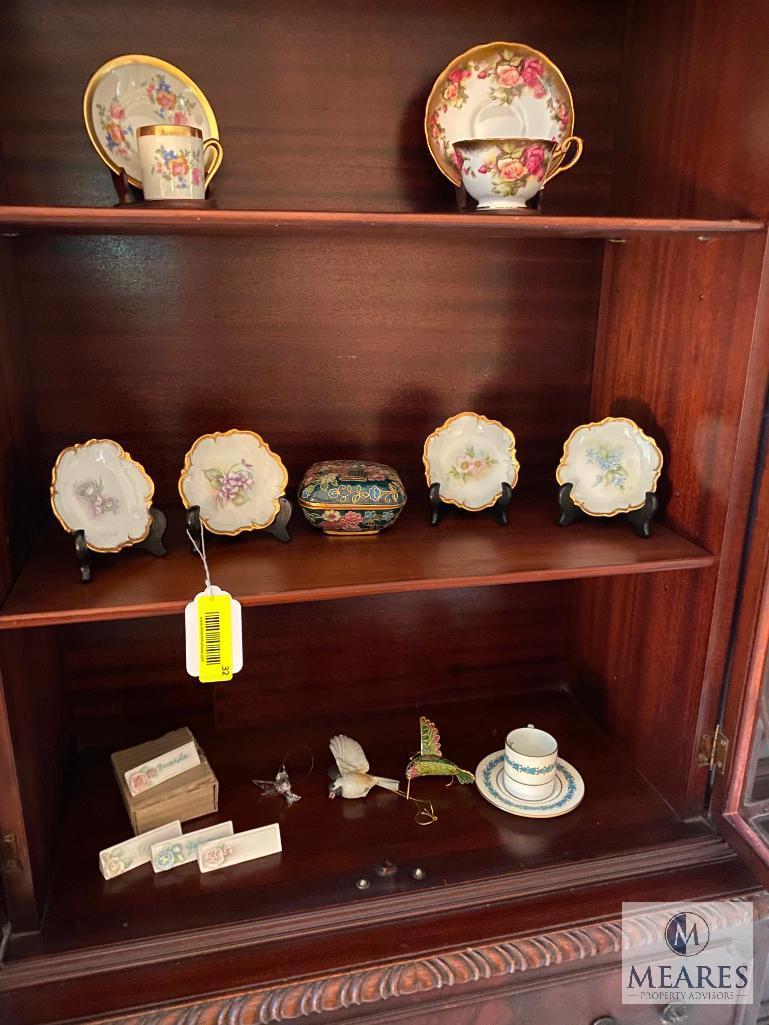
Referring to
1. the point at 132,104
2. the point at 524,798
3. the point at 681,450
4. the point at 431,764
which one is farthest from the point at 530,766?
the point at 132,104

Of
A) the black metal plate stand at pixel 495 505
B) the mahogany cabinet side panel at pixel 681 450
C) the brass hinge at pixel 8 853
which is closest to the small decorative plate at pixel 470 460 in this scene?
the black metal plate stand at pixel 495 505

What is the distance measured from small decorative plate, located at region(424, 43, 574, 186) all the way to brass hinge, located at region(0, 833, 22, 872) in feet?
3.30

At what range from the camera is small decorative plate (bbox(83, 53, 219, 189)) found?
976 millimetres

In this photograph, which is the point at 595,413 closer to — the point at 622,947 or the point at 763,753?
the point at 763,753

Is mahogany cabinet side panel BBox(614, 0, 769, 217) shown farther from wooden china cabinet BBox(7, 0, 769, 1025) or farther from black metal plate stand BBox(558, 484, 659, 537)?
black metal plate stand BBox(558, 484, 659, 537)

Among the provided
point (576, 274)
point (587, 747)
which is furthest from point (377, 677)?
point (576, 274)

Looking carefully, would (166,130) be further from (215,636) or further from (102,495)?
(215,636)

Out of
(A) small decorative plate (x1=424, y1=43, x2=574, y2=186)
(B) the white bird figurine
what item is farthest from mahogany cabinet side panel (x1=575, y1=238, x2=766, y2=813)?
(B) the white bird figurine

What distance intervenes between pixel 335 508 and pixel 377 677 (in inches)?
17.6

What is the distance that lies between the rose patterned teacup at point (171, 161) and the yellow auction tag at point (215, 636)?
0.45 meters

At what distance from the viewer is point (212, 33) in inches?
40.5

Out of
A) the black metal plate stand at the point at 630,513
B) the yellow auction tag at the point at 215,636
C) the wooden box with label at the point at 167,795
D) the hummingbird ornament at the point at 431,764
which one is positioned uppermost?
the black metal plate stand at the point at 630,513

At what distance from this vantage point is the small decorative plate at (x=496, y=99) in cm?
104

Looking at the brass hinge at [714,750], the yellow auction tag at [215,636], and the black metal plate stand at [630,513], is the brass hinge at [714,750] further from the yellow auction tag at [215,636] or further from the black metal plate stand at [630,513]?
the yellow auction tag at [215,636]
